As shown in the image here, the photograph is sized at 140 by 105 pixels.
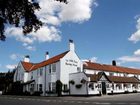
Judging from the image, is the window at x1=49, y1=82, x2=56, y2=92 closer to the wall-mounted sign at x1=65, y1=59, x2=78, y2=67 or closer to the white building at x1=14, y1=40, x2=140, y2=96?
the white building at x1=14, y1=40, x2=140, y2=96

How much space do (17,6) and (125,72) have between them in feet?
191

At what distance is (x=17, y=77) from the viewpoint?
2480 inches

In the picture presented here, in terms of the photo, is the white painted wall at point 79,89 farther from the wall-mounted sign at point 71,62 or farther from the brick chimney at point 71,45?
the brick chimney at point 71,45

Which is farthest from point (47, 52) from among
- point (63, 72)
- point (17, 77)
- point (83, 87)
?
point (83, 87)

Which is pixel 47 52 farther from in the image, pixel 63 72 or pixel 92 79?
pixel 92 79

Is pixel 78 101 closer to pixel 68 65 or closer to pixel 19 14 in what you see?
pixel 19 14

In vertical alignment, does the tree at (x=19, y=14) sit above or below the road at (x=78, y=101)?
above

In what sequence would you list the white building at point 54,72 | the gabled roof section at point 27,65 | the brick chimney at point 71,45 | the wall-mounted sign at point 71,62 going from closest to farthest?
the white building at point 54,72 → the wall-mounted sign at point 71,62 → the brick chimney at point 71,45 → the gabled roof section at point 27,65

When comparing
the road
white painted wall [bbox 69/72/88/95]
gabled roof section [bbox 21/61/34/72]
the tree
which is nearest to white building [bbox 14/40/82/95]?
white painted wall [bbox 69/72/88/95]

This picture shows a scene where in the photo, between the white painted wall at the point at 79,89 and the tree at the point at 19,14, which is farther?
the white painted wall at the point at 79,89

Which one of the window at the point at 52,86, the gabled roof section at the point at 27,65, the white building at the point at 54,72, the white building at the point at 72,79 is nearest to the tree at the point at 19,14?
the white building at the point at 72,79

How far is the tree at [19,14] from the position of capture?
8064 millimetres

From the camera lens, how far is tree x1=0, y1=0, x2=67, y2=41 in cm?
806

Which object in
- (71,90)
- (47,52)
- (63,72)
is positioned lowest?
(71,90)
